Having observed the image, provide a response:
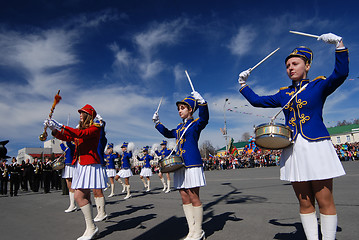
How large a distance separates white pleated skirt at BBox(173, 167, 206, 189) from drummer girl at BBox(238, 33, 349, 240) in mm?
1361

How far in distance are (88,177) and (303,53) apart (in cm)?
391

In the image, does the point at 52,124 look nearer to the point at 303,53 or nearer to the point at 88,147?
the point at 88,147

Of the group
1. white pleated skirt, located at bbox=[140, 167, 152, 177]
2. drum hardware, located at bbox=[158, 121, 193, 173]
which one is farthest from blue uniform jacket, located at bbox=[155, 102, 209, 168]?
white pleated skirt, located at bbox=[140, 167, 152, 177]

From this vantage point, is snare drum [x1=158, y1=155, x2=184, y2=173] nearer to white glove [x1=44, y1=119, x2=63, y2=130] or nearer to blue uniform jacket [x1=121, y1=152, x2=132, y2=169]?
white glove [x1=44, y1=119, x2=63, y2=130]

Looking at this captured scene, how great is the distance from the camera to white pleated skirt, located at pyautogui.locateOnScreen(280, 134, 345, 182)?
2580 millimetres

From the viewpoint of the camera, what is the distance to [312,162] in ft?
8.64

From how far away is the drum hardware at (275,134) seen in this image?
278 centimetres

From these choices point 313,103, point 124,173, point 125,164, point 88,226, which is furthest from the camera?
point 125,164

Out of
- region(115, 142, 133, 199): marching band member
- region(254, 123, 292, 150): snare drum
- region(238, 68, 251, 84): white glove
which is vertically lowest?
region(115, 142, 133, 199): marching band member

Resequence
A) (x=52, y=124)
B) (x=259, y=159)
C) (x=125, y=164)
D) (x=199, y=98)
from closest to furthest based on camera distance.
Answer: (x=52, y=124)
(x=199, y=98)
(x=125, y=164)
(x=259, y=159)

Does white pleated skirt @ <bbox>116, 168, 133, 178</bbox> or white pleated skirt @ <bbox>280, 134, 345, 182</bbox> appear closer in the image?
white pleated skirt @ <bbox>280, 134, 345, 182</bbox>

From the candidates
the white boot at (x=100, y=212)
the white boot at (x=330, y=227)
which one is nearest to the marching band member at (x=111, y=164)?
the white boot at (x=100, y=212)

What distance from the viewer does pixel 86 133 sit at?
13.4ft

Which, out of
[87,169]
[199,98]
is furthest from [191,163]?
[87,169]
